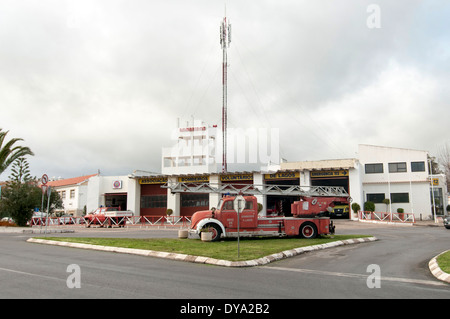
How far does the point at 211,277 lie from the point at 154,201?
38.9 metres

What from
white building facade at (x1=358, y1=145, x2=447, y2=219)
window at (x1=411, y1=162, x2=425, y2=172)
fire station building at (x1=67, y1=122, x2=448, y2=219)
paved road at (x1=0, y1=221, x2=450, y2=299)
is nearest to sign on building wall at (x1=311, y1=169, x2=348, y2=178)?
fire station building at (x1=67, y1=122, x2=448, y2=219)

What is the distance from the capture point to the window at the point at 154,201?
46656 mm

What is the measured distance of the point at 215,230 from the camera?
17.6 meters

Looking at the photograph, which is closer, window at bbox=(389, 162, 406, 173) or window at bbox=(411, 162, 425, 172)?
window at bbox=(411, 162, 425, 172)

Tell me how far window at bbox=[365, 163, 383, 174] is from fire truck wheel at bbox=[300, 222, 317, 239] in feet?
93.0

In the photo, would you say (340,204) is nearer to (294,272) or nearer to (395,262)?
(395,262)

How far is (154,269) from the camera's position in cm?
1037

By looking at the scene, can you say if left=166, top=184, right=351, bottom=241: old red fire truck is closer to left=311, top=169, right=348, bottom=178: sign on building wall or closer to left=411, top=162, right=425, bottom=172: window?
left=311, top=169, right=348, bottom=178: sign on building wall

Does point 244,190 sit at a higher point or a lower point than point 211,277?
higher

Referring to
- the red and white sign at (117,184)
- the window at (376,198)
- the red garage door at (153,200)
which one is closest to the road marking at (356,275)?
the window at (376,198)

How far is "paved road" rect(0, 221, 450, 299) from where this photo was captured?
7.37 metres

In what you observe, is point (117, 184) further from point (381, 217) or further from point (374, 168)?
point (374, 168)

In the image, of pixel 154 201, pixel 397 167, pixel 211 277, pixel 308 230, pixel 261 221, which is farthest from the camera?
pixel 154 201

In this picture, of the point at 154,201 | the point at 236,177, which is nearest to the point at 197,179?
the point at 236,177
